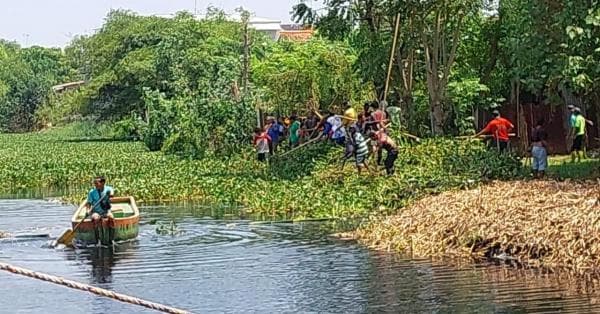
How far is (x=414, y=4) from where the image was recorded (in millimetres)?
32250

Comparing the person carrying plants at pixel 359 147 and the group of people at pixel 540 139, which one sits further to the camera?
the person carrying plants at pixel 359 147

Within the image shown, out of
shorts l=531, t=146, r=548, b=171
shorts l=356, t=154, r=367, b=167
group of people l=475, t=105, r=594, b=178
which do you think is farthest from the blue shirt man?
shorts l=531, t=146, r=548, b=171

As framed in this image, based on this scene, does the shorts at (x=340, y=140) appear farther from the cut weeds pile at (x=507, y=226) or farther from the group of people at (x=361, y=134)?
the cut weeds pile at (x=507, y=226)

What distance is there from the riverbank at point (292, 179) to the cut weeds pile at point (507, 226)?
228 centimetres

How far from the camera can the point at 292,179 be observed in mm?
30062

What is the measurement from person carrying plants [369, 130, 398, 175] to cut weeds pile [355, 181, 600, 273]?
235 inches

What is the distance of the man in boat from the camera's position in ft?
67.8

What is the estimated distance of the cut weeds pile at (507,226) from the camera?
1619 cm

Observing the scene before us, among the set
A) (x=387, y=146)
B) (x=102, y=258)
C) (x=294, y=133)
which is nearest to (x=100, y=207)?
(x=102, y=258)

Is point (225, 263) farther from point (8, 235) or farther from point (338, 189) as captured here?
point (338, 189)

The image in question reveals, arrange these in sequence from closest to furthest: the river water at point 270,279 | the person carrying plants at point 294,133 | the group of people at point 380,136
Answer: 1. the river water at point 270,279
2. the group of people at point 380,136
3. the person carrying plants at point 294,133

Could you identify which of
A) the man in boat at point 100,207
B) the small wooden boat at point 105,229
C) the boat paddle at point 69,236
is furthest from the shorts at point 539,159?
the boat paddle at point 69,236

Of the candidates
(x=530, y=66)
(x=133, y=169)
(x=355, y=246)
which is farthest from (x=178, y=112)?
(x=355, y=246)

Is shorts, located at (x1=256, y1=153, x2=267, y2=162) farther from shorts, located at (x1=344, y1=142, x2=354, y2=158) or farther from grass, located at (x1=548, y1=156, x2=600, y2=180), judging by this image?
grass, located at (x1=548, y1=156, x2=600, y2=180)
